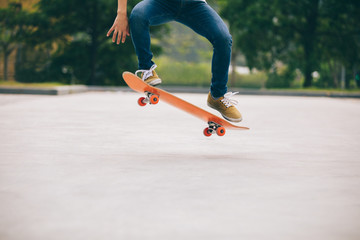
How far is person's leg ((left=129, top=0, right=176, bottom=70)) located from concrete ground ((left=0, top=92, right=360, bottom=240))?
1149 mm

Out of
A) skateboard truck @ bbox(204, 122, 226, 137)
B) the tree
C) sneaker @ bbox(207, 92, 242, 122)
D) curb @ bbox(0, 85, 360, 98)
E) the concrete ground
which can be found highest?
the tree

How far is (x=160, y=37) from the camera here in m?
27.4

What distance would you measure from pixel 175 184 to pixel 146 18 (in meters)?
1.99

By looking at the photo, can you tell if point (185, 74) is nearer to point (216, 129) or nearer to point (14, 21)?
point (14, 21)

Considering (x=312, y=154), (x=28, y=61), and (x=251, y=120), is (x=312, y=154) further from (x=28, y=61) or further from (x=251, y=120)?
(x=28, y=61)

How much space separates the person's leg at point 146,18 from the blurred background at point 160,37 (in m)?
19.9

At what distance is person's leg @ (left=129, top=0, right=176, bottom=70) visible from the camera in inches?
221

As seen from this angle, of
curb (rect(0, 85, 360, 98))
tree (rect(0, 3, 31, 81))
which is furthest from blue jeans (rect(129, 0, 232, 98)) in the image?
tree (rect(0, 3, 31, 81))

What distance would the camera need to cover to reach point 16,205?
3643mm

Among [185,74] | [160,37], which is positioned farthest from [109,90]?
[185,74]

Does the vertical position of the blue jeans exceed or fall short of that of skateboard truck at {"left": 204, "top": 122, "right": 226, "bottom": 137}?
it exceeds it

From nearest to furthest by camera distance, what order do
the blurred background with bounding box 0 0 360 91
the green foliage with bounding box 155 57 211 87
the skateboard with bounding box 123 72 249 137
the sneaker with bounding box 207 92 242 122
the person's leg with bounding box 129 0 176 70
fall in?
the person's leg with bounding box 129 0 176 70 < the skateboard with bounding box 123 72 249 137 < the sneaker with bounding box 207 92 242 122 < the blurred background with bounding box 0 0 360 91 < the green foliage with bounding box 155 57 211 87

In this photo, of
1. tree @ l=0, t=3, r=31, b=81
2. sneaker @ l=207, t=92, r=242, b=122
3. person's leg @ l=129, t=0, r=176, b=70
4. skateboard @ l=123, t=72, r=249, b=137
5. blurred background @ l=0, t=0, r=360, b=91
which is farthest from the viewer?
tree @ l=0, t=3, r=31, b=81

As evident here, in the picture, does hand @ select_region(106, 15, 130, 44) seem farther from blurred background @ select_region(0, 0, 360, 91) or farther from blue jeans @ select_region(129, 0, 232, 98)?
blurred background @ select_region(0, 0, 360, 91)
